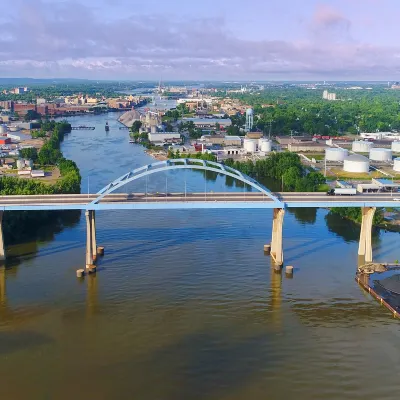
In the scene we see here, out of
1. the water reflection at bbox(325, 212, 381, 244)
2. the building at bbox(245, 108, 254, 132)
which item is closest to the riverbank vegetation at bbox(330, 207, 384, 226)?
the water reflection at bbox(325, 212, 381, 244)

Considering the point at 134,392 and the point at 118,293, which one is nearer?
the point at 134,392

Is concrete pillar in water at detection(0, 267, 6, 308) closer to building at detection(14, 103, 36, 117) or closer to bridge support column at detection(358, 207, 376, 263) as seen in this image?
bridge support column at detection(358, 207, 376, 263)

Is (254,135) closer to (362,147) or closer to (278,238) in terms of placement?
(362,147)

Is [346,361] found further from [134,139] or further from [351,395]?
[134,139]

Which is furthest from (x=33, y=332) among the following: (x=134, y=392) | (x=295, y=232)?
(x=295, y=232)

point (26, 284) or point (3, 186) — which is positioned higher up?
point (3, 186)

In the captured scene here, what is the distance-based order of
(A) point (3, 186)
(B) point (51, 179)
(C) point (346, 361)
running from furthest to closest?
(B) point (51, 179)
(A) point (3, 186)
(C) point (346, 361)
